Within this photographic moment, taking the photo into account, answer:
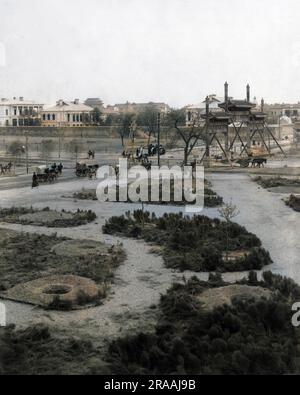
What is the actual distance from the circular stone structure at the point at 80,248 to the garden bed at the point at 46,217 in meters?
2.82

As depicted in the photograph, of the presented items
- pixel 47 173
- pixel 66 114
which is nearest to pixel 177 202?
pixel 47 173

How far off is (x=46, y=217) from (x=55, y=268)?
22.7 ft

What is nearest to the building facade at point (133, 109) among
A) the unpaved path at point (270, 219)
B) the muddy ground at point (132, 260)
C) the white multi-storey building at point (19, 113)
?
the white multi-storey building at point (19, 113)

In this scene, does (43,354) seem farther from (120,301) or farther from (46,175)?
(46,175)

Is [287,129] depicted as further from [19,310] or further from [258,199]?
[19,310]

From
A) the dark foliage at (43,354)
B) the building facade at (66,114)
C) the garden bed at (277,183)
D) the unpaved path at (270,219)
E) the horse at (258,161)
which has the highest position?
the building facade at (66,114)

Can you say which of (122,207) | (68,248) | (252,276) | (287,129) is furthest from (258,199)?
(287,129)

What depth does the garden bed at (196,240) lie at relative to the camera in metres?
12.5

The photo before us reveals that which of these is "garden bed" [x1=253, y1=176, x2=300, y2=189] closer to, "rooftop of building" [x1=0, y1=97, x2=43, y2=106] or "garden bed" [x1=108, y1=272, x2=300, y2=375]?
"garden bed" [x1=108, y1=272, x2=300, y2=375]

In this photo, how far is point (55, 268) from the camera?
12289mm

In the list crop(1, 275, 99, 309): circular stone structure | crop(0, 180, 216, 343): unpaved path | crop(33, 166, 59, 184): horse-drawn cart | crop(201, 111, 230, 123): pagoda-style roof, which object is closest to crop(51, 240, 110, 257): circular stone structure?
crop(0, 180, 216, 343): unpaved path

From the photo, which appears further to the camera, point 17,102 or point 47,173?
point 17,102

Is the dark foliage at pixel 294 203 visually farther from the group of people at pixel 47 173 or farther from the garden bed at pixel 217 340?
the group of people at pixel 47 173

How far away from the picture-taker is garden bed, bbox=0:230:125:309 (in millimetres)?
10234
